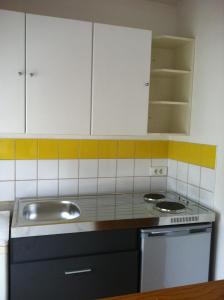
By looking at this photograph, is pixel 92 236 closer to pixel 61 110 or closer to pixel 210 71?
pixel 61 110

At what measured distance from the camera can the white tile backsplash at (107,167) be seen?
2221 mm

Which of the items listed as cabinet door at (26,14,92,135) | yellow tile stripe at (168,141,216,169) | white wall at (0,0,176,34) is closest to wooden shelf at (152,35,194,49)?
A: white wall at (0,0,176,34)

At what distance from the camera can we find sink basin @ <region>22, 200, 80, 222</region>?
1.98 metres

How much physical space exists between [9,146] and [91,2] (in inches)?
46.6

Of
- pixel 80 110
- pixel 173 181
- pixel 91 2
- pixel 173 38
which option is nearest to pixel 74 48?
pixel 80 110

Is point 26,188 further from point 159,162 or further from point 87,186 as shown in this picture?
point 159,162

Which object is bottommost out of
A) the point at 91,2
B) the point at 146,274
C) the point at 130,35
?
the point at 146,274

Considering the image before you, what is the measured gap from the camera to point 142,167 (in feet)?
7.65

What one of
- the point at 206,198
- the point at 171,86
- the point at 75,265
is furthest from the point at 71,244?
the point at 171,86

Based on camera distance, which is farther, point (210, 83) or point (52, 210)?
point (52, 210)

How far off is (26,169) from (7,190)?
0.19 meters

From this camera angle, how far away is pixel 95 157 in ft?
7.21

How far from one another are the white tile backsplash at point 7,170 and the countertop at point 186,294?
138cm

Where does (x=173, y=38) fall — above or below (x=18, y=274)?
above
